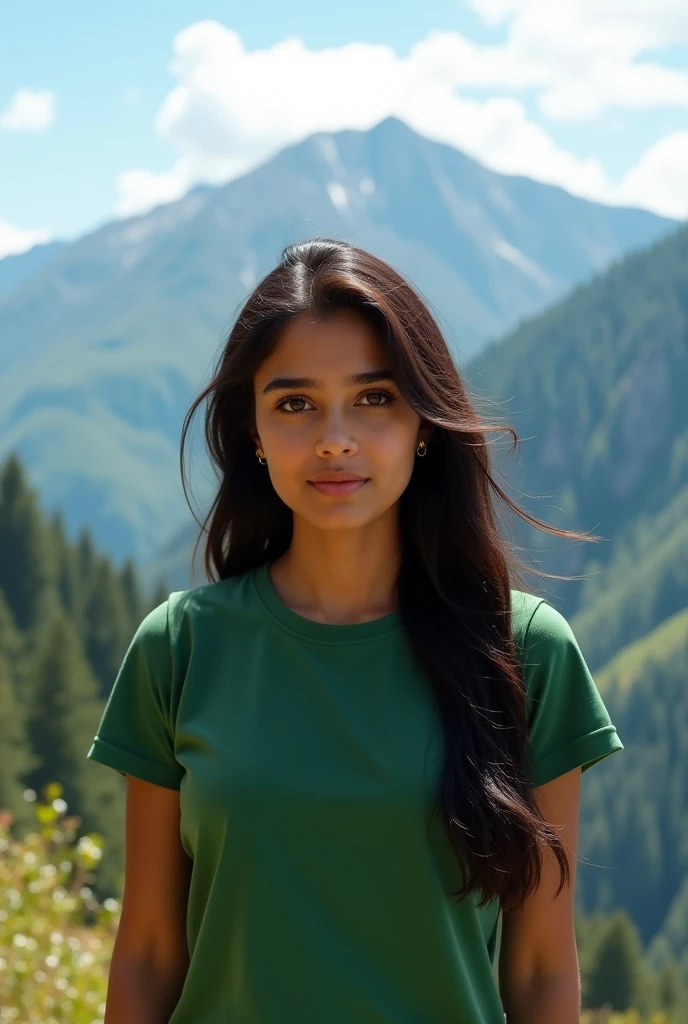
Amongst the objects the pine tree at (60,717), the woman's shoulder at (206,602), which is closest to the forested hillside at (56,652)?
the pine tree at (60,717)

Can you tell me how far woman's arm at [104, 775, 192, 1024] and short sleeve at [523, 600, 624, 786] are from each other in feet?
2.43

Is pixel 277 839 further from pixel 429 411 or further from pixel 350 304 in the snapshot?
pixel 350 304

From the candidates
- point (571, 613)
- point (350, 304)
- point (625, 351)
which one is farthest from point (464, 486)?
point (625, 351)

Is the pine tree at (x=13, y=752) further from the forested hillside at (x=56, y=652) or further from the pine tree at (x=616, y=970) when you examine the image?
the pine tree at (x=616, y=970)

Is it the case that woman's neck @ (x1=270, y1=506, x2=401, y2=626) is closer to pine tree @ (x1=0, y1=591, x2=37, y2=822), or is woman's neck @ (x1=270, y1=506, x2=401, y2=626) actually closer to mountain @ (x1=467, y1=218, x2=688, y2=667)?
pine tree @ (x1=0, y1=591, x2=37, y2=822)

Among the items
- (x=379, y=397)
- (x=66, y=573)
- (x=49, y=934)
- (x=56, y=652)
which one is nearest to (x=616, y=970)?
(x=56, y=652)

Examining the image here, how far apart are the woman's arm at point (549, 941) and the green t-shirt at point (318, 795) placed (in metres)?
0.05

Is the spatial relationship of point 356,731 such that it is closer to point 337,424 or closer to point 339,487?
point 339,487

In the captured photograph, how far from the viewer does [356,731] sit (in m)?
2.55

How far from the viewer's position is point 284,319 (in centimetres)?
278

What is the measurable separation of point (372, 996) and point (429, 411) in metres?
1.15

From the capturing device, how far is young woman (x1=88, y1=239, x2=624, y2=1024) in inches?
98.0

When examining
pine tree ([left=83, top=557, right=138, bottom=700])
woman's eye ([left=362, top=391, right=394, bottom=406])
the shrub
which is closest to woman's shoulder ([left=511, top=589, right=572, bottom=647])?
woman's eye ([left=362, top=391, right=394, bottom=406])

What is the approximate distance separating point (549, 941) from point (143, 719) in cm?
93
